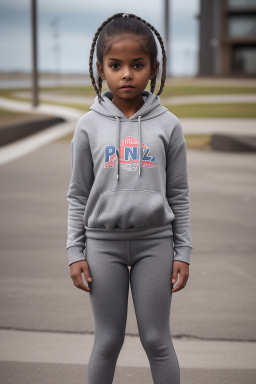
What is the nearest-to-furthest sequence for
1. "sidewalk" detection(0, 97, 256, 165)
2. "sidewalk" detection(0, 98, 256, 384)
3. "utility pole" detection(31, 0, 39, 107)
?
"sidewalk" detection(0, 98, 256, 384)
"sidewalk" detection(0, 97, 256, 165)
"utility pole" detection(31, 0, 39, 107)

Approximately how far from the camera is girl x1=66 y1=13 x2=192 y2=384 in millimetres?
2613

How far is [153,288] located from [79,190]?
46cm

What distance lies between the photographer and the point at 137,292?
8.77ft

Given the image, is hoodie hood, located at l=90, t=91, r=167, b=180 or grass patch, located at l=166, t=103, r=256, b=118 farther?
grass patch, located at l=166, t=103, r=256, b=118

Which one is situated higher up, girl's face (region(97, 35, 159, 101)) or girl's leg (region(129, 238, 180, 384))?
girl's face (region(97, 35, 159, 101))

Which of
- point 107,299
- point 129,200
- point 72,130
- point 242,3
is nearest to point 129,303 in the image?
point 107,299

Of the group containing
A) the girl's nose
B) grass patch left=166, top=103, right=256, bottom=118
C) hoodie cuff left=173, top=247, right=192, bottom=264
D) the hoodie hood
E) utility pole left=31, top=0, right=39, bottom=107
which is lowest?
grass patch left=166, top=103, right=256, bottom=118

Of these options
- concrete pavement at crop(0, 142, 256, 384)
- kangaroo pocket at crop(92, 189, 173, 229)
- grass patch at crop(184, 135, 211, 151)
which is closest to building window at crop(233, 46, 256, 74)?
grass patch at crop(184, 135, 211, 151)

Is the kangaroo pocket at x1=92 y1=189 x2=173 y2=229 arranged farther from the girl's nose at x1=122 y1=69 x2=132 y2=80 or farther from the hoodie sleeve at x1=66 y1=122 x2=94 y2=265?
the girl's nose at x1=122 y1=69 x2=132 y2=80

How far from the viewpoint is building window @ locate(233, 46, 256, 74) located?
259 ft

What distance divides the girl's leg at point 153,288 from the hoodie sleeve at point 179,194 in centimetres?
6

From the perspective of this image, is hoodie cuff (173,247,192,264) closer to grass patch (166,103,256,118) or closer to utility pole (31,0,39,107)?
grass patch (166,103,256,118)

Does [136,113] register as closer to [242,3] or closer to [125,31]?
[125,31]

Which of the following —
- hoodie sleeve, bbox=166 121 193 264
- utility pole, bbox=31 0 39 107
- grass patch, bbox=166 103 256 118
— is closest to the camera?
hoodie sleeve, bbox=166 121 193 264
